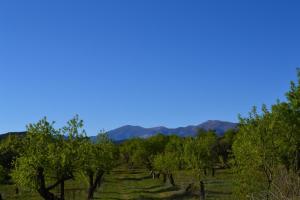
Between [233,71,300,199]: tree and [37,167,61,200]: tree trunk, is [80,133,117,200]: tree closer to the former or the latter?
[37,167,61,200]: tree trunk

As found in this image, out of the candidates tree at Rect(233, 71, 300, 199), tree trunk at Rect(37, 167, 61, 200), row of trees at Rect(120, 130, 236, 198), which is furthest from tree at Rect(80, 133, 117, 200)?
tree at Rect(233, 71, 300, 199)

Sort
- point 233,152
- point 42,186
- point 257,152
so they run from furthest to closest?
point 233,152 < point 42,186 < point 257,152

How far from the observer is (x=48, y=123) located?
4506 cm

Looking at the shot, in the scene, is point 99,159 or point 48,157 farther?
point 99,159

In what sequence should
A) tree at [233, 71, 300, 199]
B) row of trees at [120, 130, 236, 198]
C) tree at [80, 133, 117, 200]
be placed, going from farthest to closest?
row of trees at [120, 130, 236, 198], tree at [80, 133, 117, 200], tree at [233, 71, 300, 199]

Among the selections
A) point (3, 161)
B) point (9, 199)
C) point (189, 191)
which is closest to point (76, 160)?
point (189, 191)

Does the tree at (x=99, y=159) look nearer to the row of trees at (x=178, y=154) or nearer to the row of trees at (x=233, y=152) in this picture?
the row of trees at (x=233, y=152)

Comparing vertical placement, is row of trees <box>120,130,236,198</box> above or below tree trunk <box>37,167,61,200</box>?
above

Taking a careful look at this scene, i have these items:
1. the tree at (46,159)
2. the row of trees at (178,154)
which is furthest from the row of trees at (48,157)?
the row of trees at (178,154)

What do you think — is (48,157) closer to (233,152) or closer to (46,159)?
(46,159)

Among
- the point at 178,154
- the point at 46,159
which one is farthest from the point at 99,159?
the point at 178,154

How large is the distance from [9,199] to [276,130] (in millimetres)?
46798

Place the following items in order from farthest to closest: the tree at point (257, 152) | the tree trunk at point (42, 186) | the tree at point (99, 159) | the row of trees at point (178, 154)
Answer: the row of trees at point (178, 154) < the tree at point (99, 159) < the tree trunk at point (42, 186) < the tree at point (257, 152)

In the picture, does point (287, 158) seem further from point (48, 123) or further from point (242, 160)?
point (48, 123)
